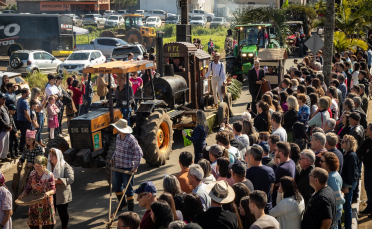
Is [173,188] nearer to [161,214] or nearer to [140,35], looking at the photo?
[161,214]

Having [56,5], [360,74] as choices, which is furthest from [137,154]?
[56,5]

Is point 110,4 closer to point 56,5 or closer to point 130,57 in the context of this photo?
point 56,5

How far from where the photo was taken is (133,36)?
36.2 meters

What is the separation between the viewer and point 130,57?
17.0 metres

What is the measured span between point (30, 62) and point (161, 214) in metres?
21.0

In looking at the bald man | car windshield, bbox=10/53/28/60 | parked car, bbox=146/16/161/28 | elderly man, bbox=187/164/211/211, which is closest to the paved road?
elderly man, bbox=187/164/211/211

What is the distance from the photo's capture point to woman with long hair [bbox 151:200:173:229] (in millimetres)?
4695

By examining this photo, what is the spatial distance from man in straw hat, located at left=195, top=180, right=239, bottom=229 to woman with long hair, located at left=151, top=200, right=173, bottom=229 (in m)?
0.31

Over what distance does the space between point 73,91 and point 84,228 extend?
6.88 m

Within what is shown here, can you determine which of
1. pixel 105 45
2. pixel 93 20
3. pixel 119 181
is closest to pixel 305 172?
pixel 119 181

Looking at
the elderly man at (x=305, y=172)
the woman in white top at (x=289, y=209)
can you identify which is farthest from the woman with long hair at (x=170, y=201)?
the elderly man at (x=305, y=172)

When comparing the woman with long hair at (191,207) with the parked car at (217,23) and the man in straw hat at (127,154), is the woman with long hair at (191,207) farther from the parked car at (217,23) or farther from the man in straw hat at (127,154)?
the parked car at (217,23)

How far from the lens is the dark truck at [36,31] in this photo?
32.5m

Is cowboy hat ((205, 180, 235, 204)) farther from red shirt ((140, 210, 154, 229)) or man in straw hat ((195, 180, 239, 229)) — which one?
red shirt ((140, 210, 154, 229))
